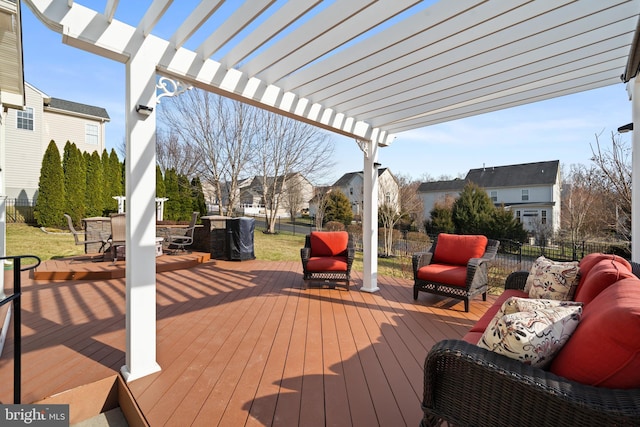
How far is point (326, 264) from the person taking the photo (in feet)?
17.5

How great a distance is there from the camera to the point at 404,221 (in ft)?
56.8

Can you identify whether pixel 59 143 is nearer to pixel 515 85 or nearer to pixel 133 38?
pixel 133 38

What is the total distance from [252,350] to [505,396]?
7.26 feet

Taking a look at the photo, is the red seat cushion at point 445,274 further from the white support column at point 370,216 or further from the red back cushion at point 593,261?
the red back cushion at point 593,261

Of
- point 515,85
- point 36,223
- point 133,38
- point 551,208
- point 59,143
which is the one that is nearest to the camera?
point 133,38

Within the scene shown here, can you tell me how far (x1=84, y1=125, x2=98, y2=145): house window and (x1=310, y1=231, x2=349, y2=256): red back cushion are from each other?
1639cm

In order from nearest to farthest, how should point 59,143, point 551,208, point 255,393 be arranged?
point 255,393 → point 59,143 → point 551,208

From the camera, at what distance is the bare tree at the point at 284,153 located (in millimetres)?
15534

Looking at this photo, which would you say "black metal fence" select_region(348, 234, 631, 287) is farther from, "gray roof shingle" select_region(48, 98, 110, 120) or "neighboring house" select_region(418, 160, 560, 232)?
"gray roof shingle" select_region(48, 98, 110, 120)

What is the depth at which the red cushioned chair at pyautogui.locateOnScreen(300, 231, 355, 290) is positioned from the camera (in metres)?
5.30

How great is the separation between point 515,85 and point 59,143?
62.9 feet

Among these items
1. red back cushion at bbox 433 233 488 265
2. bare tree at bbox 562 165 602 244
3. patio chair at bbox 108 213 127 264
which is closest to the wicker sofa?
red back cushion at bbox 433 233 488 265

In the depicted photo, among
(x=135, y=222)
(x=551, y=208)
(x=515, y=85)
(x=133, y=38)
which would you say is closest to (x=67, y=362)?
(x=135, y=222)

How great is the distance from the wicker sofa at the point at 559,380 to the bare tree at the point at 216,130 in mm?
14212
